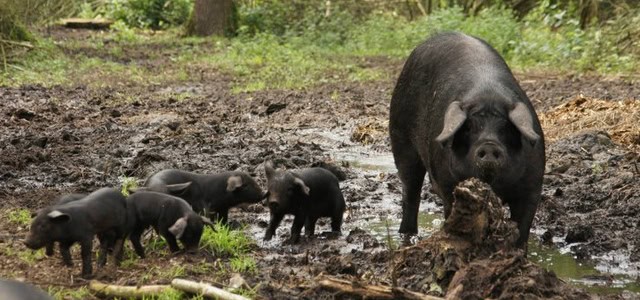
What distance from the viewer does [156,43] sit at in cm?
2495

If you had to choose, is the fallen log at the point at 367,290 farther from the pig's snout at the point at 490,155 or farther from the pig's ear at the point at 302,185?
the pig's ear at the point at 302,185

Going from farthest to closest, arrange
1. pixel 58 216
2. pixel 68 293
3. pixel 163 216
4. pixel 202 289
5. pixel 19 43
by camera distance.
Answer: pixel 19 43
pixel 163 216
pixel 58 216
pixel 68 293
pixel 202 289

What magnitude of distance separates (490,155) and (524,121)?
0.89 feet

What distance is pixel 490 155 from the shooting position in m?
5.21

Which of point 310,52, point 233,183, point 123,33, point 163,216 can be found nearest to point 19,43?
point 310,52

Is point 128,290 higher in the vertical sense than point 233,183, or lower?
higher

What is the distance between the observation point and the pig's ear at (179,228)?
568 cm

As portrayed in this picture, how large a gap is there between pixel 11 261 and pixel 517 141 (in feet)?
9.47

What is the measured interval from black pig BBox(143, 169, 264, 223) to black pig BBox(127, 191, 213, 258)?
96 cm

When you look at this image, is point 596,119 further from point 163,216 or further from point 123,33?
point 123,33

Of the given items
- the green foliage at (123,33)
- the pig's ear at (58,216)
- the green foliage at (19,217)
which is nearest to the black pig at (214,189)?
the green foliage at (19,217)

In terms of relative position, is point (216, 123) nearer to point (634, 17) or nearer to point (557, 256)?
point (557, 256)

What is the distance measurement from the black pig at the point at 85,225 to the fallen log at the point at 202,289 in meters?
0.71

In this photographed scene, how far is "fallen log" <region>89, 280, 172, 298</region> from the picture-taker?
4883 millimetres
